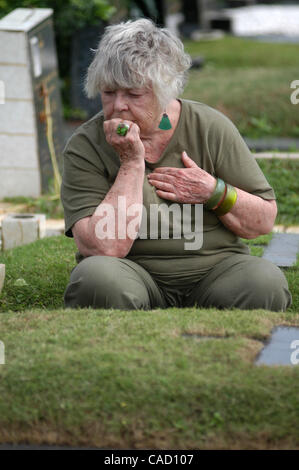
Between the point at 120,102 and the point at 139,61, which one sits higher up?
the point at 139,61

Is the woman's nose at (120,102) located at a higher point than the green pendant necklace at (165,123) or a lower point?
higher

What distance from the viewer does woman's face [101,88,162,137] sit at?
135 inches

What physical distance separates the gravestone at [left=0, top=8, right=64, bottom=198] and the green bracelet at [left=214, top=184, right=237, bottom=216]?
311cm

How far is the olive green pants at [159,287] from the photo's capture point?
3416mm

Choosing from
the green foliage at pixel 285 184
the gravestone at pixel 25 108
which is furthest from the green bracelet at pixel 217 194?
the gravestone at pixel 25 108

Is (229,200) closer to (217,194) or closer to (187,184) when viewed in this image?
(217,194)

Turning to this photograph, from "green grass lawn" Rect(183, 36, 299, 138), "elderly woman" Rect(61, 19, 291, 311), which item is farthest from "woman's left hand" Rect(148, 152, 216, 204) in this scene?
"green grass lawn" Rect(183, 36, 299, 138)

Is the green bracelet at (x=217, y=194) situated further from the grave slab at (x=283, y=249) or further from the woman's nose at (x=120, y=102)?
the grave slab at (x=283, y=249)

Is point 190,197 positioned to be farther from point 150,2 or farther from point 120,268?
point 150,2

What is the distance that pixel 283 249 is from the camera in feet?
16.1

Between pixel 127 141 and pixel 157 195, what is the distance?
0.31 meters

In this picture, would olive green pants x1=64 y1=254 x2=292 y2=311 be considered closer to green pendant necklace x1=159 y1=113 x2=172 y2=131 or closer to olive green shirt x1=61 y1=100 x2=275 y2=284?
olive green shirt x1=61 y1=100 x2=275 y2=284

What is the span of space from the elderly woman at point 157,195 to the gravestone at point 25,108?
277 cm

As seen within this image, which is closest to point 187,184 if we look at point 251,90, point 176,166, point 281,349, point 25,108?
point 176,166
